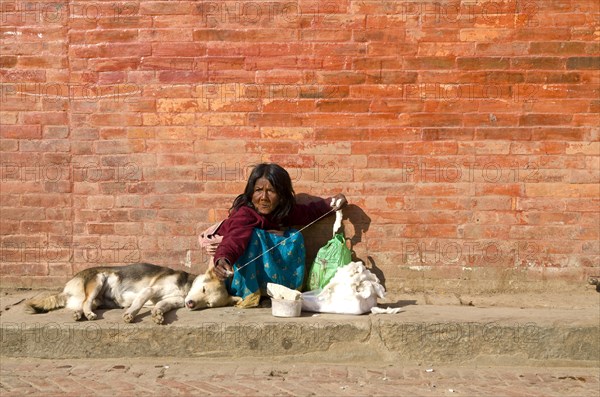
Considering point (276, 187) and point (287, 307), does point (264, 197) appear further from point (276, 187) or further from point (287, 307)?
point (287, 307)

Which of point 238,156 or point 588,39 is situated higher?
point 588,39

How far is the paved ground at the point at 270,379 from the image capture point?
4.98 metres

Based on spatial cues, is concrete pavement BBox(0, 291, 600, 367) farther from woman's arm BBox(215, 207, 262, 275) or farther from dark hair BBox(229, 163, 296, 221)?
dark hair BBox(229, 163, 296, 221)

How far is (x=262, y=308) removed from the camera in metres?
6.06

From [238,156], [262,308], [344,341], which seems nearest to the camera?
[344,341]

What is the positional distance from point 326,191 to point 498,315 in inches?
70.8

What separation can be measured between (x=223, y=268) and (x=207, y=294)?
404 mm

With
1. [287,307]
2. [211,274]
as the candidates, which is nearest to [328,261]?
[287,307]

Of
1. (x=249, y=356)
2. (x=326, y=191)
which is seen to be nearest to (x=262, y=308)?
(x=249, y=356)

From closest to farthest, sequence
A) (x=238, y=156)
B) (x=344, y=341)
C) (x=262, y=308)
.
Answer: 1. (x=344, y=341)
2. (x=262, y=308)
3. (x=238, y=156)

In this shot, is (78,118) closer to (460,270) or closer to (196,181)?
(196,181)

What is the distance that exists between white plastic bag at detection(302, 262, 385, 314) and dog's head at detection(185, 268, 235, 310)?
2.21ft

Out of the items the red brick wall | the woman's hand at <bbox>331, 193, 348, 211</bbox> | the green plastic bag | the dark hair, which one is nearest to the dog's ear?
the red brick wall

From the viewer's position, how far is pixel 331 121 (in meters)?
6.39
